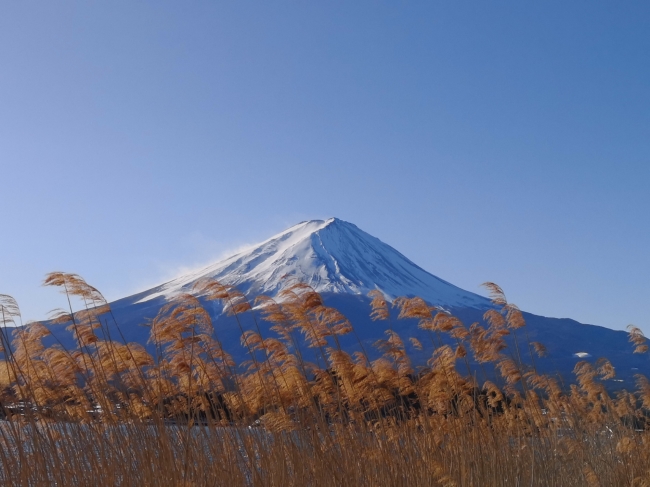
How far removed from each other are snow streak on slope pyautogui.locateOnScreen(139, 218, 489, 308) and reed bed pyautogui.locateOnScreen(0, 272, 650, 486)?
4534 inches

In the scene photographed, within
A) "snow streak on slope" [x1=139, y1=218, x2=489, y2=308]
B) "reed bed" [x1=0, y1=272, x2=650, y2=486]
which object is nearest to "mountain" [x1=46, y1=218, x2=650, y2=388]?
"snow streak on slope" [x1=139, y1=218, x2=489, y2=308]

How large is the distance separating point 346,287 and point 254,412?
130 meters

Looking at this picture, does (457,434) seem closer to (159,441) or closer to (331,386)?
(331,386)

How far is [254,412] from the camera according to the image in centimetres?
505

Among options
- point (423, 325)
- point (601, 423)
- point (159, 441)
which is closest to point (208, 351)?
point (159, 441)

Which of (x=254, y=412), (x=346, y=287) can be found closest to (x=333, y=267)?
(x=346, y=287)

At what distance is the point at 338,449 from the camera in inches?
194

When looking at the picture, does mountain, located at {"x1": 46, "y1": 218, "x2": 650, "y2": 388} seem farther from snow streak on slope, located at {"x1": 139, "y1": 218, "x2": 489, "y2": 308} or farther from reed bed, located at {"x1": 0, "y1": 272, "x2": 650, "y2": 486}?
reed bed, located at {"x1": 0, "y1": 272, "x2": 650, "y2": 486}

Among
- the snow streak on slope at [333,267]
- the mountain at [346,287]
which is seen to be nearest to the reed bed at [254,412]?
the mountain at [346,287]

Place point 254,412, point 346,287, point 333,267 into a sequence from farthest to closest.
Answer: point 333,267 → point 346,287 → point 254,412

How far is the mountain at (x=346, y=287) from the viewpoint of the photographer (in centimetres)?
12238

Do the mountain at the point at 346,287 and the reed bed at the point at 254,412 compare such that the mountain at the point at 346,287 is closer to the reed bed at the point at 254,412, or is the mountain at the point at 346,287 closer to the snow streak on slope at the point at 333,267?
the snow streak on slope at the point at 333,267

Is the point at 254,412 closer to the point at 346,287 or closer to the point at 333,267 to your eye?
the point at 346,287

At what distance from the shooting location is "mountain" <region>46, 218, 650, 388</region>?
122m
